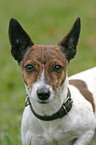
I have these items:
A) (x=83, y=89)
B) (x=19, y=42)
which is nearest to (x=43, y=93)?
(x=19, y=42)

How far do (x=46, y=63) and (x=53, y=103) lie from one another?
1.79 ft

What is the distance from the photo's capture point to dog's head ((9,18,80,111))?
3672 mm

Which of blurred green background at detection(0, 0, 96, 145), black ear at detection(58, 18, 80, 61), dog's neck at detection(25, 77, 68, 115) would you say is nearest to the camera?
dog's neck at detection(25, 77, 68, 115)

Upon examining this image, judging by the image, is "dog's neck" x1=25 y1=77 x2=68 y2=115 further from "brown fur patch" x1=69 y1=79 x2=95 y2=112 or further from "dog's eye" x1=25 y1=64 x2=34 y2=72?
"brown fur patch" x1=69 y1=79 x2=95 y2=112

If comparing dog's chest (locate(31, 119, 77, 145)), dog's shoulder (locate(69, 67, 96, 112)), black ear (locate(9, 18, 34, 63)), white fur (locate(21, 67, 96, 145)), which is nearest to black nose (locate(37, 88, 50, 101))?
white fur (locate(21, 67, 96, 145))

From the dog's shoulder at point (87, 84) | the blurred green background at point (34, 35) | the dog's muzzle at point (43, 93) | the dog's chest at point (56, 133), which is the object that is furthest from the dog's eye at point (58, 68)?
the blurred green background at point (34, 35)

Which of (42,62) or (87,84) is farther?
(87,84)

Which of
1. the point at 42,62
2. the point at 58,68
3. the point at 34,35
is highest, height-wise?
the point at 42,62

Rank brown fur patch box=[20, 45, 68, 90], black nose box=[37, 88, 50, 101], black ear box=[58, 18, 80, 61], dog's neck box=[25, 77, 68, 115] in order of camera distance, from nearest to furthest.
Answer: black nose box=[37, 88, 50, 101]
brown fur patch box=[20, 45, 68, 90]
dog's neck box=[25, 77, 68, 115]
black ear box=[58, 18, 80, 61]

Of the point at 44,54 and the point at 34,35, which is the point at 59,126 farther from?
the point at 34,35

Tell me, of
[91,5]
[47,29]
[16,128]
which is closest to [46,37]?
[47,29]

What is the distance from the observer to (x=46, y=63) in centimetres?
381

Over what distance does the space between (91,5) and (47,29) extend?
Answer: 2.88 metres

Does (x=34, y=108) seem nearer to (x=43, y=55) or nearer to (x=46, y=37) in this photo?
(x=43, y=55)
